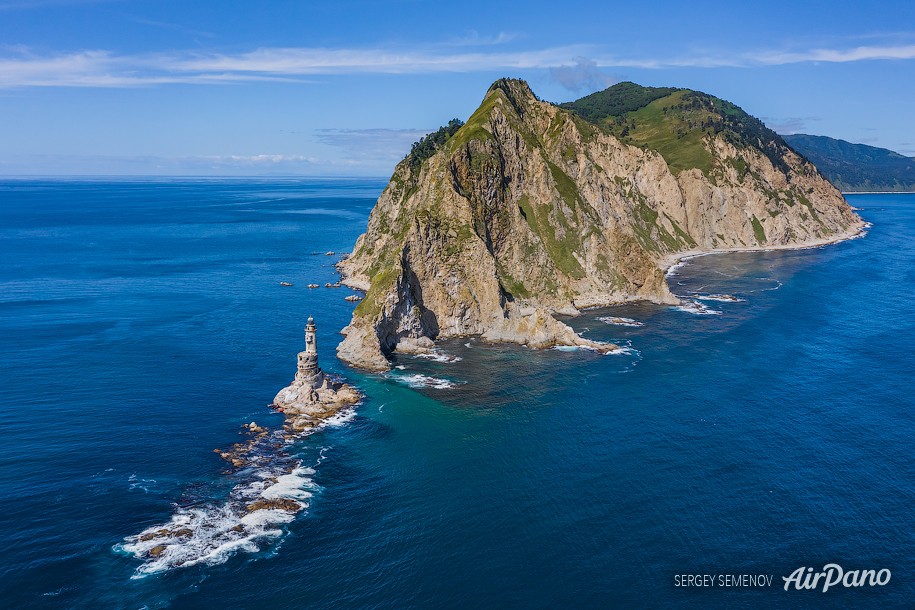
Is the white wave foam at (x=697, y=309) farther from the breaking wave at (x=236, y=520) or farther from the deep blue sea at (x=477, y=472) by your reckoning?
the breaking wave at (x=236, y=520)

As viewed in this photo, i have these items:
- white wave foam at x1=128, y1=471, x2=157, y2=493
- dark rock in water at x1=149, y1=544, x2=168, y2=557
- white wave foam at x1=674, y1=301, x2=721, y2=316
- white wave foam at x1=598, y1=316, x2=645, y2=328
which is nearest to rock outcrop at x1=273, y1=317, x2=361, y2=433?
white wave foam at x1=128, y1=471, x2=157, y2=493

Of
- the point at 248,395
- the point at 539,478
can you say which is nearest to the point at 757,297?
the point at 539,478

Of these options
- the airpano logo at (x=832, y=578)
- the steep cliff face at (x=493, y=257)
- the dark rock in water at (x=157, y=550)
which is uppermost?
the steep cliff face at (x=493, y=257)

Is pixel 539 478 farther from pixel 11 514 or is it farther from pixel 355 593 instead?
pixel 11 514

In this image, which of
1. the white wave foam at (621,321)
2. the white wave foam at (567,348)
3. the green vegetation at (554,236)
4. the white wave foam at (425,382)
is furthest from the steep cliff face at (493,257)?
the white wave foam at (621,321)

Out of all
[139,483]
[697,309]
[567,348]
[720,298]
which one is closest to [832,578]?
[567,348]

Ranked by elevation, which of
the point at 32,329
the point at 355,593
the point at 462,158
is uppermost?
the point at 462,158
